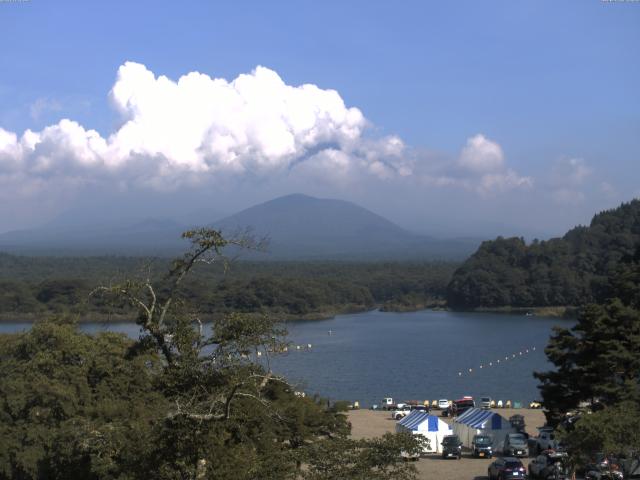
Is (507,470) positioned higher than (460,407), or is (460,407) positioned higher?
(507,470)

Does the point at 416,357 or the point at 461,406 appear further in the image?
the point at 416,357

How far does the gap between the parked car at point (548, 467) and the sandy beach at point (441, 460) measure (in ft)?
3.11

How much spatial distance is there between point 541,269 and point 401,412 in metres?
49.1

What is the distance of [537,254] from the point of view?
73938mm

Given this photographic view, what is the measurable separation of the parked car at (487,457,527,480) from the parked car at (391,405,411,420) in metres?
9.01

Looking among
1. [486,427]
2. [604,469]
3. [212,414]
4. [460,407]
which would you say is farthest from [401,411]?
[212,414]

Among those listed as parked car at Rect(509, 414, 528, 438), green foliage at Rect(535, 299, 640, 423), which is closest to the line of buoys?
parked car at Rect(509, 414, 528, 438)

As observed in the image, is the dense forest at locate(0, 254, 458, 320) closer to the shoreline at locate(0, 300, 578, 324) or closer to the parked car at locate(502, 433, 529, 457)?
the shoreline at locate(0, 300, 578, 324)

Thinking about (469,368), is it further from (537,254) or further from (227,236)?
(537,254)

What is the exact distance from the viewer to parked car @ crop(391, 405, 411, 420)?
22406mm

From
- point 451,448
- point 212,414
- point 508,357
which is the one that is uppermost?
point 212,414

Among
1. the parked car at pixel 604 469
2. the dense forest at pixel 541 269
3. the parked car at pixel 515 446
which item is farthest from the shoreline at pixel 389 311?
the parked car at pixel 604 469

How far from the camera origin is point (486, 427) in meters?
16.8

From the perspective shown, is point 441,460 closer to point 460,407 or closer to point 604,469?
point 604,469
